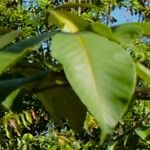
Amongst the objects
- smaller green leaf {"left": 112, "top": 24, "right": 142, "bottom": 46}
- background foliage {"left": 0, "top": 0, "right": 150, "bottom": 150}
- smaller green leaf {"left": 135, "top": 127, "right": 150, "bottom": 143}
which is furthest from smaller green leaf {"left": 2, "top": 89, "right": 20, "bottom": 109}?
smaller green leaf {"left": 135, "top": 127, "right": 150, "bottom": 143}

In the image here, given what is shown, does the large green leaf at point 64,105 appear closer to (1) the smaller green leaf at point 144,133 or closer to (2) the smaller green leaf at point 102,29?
(2) the smaller green leaf at point 102,29

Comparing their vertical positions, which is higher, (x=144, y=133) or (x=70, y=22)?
(x=70, y=22)

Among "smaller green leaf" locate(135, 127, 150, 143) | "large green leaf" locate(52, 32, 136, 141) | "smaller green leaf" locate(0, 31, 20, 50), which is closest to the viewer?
"large green leaf" locate(52, 32, 136, 141)

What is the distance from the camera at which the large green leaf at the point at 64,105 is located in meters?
0.52

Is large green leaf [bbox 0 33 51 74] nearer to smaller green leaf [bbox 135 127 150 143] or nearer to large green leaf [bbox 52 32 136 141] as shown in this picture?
large green leaf [bbox 52 32 136 141]

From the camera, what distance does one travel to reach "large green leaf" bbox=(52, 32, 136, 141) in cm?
39

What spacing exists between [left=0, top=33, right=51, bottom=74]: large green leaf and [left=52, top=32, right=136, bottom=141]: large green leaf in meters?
0.02

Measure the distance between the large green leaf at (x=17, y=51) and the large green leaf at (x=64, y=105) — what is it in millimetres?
61

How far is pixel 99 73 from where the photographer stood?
0.42m

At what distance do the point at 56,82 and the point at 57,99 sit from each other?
1.8 inches

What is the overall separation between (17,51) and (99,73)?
8cm

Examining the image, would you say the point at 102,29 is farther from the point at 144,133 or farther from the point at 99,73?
the point at 144,133

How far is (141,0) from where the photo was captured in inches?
287

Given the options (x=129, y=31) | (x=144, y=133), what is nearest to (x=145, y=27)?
(x=129, y=31)
